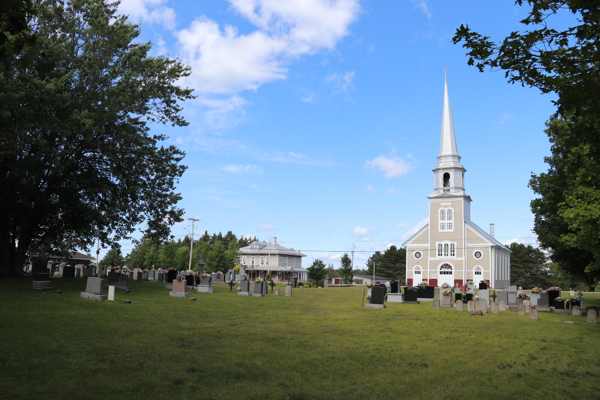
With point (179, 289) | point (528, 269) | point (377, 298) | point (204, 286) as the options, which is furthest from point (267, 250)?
point (377, 298)

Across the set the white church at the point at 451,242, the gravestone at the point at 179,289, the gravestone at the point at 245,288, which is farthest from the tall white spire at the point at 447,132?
the gravestone at the point at 179,289

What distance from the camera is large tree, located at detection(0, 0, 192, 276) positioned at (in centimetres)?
2111

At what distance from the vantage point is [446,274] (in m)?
63.5

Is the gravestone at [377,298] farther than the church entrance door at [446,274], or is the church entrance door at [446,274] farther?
the church entrance door at [446,274]

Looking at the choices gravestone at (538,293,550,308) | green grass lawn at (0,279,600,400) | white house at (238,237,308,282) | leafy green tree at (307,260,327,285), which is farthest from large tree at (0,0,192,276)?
white house at (238,237,308,282)

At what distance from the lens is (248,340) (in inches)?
434

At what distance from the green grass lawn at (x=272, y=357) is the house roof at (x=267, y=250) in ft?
219

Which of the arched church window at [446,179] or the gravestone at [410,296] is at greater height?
the arched church window at [446,179]

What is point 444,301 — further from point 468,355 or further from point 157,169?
point 157,169

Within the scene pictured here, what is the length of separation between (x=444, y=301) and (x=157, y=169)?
56.8 ft

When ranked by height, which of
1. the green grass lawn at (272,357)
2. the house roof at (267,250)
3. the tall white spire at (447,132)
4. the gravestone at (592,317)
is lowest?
the green grass lawn at (272,357)

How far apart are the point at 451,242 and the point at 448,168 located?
1032 cm

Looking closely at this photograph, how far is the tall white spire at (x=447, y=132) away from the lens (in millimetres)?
66625

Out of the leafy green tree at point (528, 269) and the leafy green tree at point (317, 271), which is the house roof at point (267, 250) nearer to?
the leafy green tree at point (317, 271)
